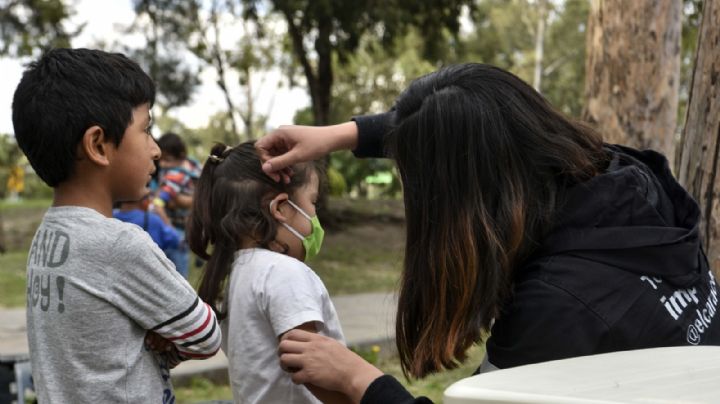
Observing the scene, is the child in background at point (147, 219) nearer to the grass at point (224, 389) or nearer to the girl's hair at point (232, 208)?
the grass at point (224, 389)

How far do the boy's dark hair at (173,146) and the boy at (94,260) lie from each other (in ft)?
16.5

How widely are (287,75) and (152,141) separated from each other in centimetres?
2818

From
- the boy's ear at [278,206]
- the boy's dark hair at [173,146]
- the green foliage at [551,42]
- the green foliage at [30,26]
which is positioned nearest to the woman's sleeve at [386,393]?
the boy's ear at [278,206]

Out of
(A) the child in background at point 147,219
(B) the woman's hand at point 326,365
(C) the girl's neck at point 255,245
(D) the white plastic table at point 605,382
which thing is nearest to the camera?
(D) the white plastic table at point 605,382

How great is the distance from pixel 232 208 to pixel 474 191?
3.68 feet

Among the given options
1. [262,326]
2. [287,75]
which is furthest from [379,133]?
[287,75]

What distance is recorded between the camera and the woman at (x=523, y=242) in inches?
67.8

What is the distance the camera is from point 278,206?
2752mm

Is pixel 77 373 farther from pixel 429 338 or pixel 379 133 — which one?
pixel 379 133

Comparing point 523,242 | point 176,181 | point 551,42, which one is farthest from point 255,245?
point 551,42

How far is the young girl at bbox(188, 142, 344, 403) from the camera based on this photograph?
97.1 inches

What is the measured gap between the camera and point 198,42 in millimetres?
19922

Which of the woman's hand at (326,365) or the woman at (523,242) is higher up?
the woman at (523,242)

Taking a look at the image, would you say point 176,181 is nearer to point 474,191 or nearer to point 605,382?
point 474,191
